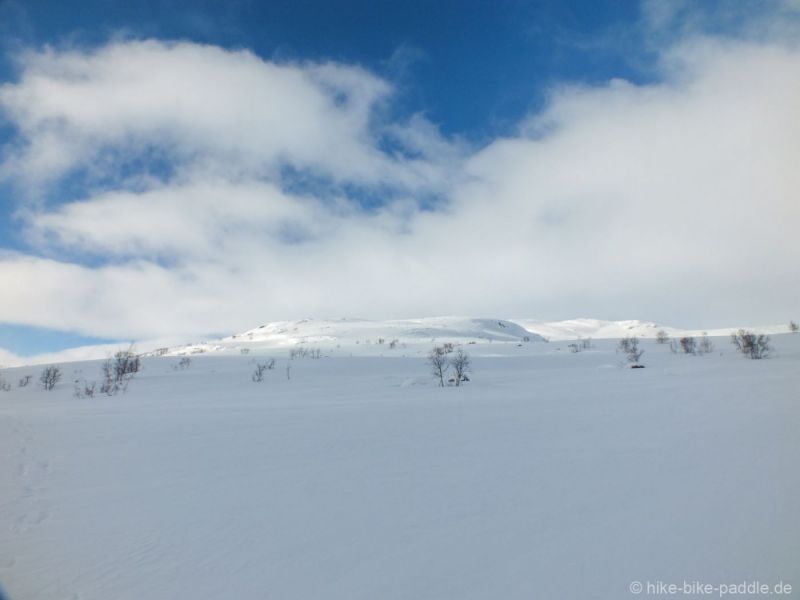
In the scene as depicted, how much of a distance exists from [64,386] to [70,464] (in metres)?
13.0

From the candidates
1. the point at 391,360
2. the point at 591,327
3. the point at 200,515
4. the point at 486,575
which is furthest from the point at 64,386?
the point at 591,327

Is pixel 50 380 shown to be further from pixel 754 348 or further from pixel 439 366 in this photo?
pixel 754 348

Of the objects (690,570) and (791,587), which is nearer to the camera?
(791,587)

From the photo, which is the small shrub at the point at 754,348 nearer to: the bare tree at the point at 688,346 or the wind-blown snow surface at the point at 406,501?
the bare tree at the point at 688,346

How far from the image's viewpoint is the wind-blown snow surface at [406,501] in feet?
7.80

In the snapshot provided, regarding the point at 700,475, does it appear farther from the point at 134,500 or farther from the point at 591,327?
the point at 591,327

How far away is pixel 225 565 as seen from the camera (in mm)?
2605

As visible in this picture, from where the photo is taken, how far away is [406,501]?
3459mm

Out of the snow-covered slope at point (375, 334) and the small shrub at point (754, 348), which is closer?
the small shrub at point (754, 348)

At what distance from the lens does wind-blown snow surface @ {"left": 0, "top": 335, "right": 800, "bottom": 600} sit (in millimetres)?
2377

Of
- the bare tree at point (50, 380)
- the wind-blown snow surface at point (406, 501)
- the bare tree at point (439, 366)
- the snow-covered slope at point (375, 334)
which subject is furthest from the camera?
the snow-covered slope at point (375, 334)

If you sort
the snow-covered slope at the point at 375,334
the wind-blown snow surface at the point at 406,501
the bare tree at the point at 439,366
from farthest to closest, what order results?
the snow-covered slope at the point at 375,334 → the bare tree at the point at 439,366 → the wind-blown snow surface at the point at 406,501

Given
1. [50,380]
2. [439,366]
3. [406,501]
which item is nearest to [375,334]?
[50,380]

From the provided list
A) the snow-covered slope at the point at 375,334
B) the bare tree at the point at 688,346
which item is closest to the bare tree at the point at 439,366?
the bare tree at the point at 688,346
